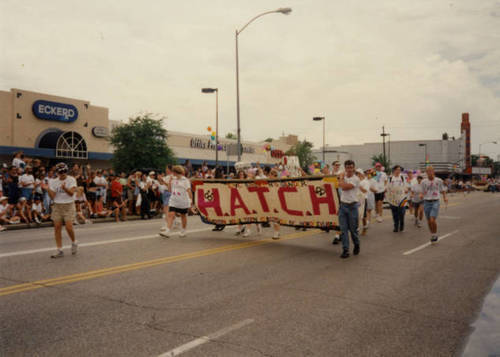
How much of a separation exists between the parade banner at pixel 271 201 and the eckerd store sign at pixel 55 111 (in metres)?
23.6

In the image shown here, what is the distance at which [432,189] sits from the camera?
11.5 meters

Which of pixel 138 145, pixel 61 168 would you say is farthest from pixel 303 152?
pixel 61 168

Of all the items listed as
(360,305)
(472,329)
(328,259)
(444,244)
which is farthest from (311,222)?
(472,329)

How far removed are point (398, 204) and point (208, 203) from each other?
6387 mm

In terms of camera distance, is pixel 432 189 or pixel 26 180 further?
pixel 26 180

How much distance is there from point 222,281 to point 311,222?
4.03 m

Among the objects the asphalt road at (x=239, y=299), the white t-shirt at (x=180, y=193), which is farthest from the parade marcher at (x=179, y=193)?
the asphalt road at (x=239, y=299)

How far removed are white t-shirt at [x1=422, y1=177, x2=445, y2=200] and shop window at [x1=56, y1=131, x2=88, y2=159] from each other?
89.6 ft

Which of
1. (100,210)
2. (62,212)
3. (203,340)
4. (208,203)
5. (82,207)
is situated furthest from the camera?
(100,210)

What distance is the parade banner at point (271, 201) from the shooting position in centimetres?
995

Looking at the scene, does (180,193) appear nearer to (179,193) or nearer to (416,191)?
(179,193)

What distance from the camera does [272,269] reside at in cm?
767

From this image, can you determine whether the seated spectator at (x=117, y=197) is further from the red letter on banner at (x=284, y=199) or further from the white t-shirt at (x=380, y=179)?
the white t-shirt at (x=380, y=179)

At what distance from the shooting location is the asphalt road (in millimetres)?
4238
